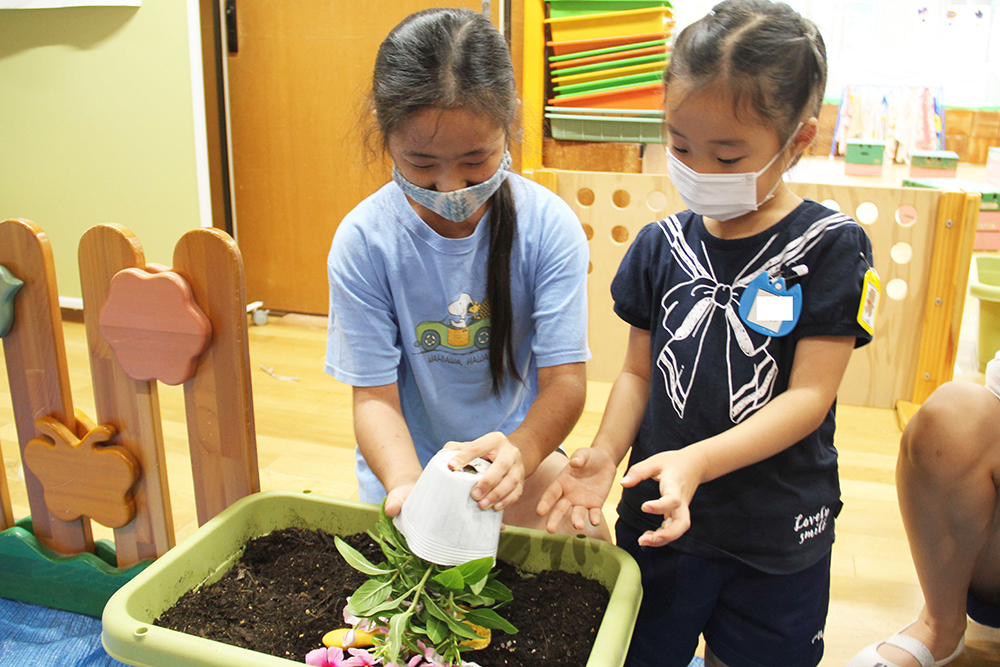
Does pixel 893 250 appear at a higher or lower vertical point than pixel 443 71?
lower

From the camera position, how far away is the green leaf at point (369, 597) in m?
0.64

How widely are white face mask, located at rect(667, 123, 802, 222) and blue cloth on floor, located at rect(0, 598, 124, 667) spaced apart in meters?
0.98

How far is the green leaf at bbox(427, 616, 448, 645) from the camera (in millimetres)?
623

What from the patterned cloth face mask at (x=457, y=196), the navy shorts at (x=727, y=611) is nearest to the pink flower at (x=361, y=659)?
the navy shorts at (x=727, y=611)

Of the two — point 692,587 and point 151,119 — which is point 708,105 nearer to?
point 692,587

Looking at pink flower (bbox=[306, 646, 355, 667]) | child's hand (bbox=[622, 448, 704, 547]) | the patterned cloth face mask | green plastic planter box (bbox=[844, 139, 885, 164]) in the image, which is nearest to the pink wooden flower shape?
the patterned cloth face mask

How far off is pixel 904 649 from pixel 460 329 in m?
0.72

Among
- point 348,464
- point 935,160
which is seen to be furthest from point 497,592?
point 935,160

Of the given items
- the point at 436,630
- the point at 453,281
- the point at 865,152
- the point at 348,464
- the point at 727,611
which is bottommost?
the point at 348,464

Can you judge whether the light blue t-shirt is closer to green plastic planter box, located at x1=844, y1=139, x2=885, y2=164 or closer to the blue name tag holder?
the blue name tag holder

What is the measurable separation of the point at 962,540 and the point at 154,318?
1029 mm

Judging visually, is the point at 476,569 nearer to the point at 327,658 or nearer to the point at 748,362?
the point at 327,658

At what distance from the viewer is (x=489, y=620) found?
2.11 feet

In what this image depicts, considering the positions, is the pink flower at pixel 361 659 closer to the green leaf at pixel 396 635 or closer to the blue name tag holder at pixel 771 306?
the green leaf at pixel 396 635
